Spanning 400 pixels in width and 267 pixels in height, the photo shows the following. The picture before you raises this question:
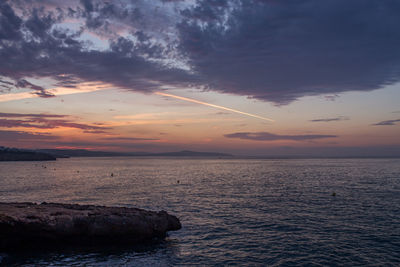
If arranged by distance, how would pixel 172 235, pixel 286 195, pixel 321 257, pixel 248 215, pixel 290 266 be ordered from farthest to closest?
pixel 286 195
pixel 248 215
pixel 172 235
pixel 321 257
pixel 290 266

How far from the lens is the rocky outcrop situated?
21797 mm

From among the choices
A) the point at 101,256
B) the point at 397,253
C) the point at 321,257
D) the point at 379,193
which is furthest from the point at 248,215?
the point at 379,193

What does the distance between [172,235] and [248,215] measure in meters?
11.9

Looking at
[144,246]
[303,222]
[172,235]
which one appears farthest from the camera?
[303,222]

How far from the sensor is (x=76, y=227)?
915 inches

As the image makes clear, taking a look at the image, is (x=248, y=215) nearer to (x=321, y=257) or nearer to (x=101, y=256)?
(x=321, y=257)

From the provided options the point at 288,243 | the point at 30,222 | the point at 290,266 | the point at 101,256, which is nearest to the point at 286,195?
the point at 288,243

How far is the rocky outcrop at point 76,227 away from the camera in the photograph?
21797 mm

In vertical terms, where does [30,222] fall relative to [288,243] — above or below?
above

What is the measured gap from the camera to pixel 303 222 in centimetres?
3080

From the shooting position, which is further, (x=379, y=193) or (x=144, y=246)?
(x=379, y=193)

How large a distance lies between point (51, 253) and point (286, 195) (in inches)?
1575

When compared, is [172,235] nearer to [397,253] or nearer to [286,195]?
[397,253]

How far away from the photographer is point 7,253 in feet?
69.3
